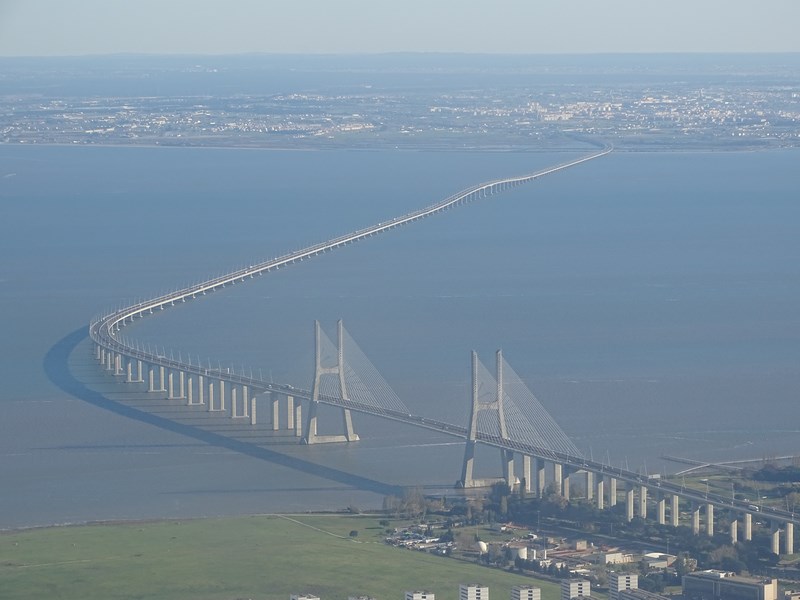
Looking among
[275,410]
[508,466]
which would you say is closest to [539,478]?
[508,466]

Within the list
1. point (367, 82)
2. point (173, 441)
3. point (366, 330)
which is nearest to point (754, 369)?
point (366, 330)

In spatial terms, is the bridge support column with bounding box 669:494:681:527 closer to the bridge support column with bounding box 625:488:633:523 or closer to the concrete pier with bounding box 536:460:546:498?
the bridge support column with bounding box 625:488:633:523

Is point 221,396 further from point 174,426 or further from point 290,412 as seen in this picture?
point 290,412

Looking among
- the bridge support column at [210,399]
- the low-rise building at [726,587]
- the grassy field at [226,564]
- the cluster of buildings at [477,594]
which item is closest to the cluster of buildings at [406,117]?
the bridge support column at [210,399]

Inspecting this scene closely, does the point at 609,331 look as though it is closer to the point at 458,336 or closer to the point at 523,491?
the point at 458,336


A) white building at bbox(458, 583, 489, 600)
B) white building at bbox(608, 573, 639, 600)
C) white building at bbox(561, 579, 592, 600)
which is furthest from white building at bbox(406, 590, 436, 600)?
white building at bbox(608, 573, 639, 600)

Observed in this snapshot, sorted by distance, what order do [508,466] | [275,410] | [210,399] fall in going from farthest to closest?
[210,399] < [275,410] < [508,466]
